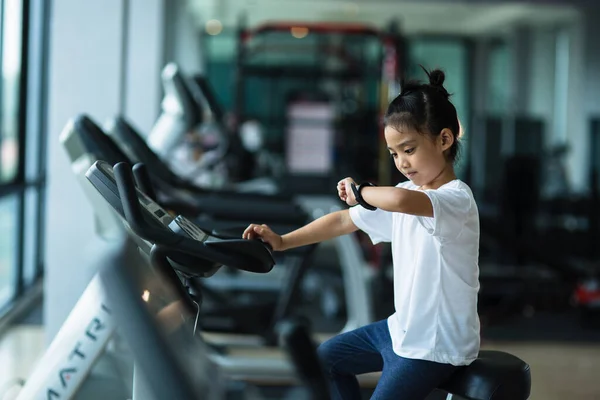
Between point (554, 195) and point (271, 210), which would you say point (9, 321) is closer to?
point (271, 210)

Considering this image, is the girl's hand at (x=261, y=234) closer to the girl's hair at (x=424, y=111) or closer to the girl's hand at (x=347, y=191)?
the girl's hand at (x=347, y=191)

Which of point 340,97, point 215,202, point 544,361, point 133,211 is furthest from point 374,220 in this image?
point 340,97

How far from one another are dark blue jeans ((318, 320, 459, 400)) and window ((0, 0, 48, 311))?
3.68 m

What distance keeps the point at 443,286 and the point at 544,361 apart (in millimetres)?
3178

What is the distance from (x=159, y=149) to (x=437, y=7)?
8.59 m

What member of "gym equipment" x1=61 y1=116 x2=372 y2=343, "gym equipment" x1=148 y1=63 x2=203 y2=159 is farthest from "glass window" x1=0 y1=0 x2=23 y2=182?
"gym equipment" x1=61 y1=116 x2=372 y2=343

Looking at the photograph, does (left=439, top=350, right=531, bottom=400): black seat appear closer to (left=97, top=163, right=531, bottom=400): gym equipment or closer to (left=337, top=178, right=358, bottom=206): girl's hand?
(left=97, top=163, right=531, bottom=400): gym equipment

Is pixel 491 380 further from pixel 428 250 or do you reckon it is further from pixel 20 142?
pixel 20 142

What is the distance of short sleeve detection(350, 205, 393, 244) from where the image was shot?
1.71 m

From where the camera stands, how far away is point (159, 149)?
13.6ft

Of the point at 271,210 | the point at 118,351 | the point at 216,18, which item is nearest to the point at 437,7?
the point at 216,18

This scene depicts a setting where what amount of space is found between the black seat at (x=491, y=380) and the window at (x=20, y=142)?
12.8ft

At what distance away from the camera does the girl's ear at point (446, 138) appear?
156 centimetres

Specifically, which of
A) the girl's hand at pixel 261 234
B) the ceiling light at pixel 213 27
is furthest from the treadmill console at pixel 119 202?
the ceiling light at pixel 213 27
